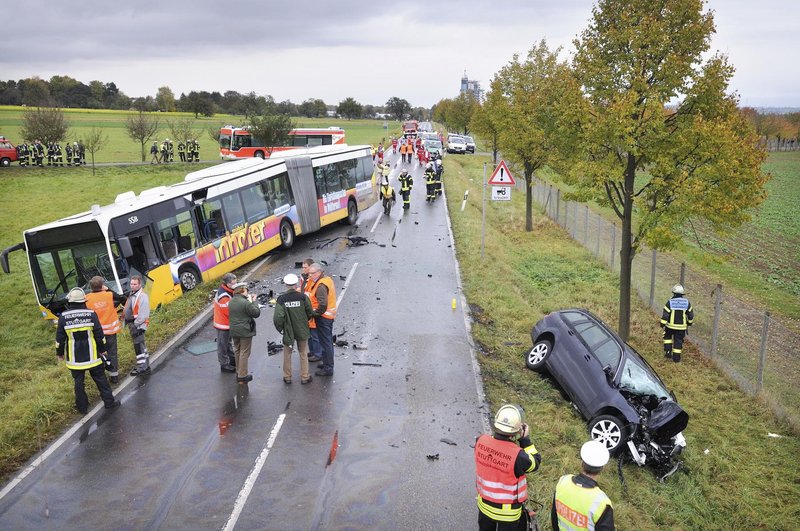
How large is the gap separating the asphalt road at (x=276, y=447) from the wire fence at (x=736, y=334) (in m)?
5.03

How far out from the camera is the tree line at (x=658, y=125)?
10.5 metres

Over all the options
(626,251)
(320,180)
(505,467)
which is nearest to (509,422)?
(505,467)

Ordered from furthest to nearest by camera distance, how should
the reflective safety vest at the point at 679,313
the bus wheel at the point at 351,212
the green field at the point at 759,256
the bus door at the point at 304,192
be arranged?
the bus wheel at the point at 351,212
the bus door at the point at 304,192
the green field at the point at 759,256
the reflective safety vest at the point at 679,313

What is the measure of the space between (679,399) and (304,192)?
13.9 meters

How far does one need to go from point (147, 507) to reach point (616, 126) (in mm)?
10169

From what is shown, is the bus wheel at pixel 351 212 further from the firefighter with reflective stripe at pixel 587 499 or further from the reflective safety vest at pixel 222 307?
the firefighter with reflective stripe at pixel 587 499

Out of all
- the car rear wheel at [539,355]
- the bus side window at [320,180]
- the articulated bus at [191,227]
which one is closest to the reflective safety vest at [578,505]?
the car rear wheel at [539,355]

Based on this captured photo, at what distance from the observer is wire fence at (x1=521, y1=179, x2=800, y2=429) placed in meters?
10.2

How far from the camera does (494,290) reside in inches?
597

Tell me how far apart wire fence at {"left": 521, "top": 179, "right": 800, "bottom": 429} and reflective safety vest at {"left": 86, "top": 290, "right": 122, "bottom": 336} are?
1032 centimetres

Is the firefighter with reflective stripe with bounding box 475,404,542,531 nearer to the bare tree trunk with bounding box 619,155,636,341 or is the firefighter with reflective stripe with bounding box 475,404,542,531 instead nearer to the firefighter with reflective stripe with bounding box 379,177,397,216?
the bare tree trunk with bounding box 619,155,636,341

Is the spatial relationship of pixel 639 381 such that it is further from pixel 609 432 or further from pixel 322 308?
pixel 322 308

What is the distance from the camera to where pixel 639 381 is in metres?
8.85

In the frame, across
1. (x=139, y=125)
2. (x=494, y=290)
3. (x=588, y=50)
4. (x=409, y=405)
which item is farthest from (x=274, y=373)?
(x=139, y=125)
